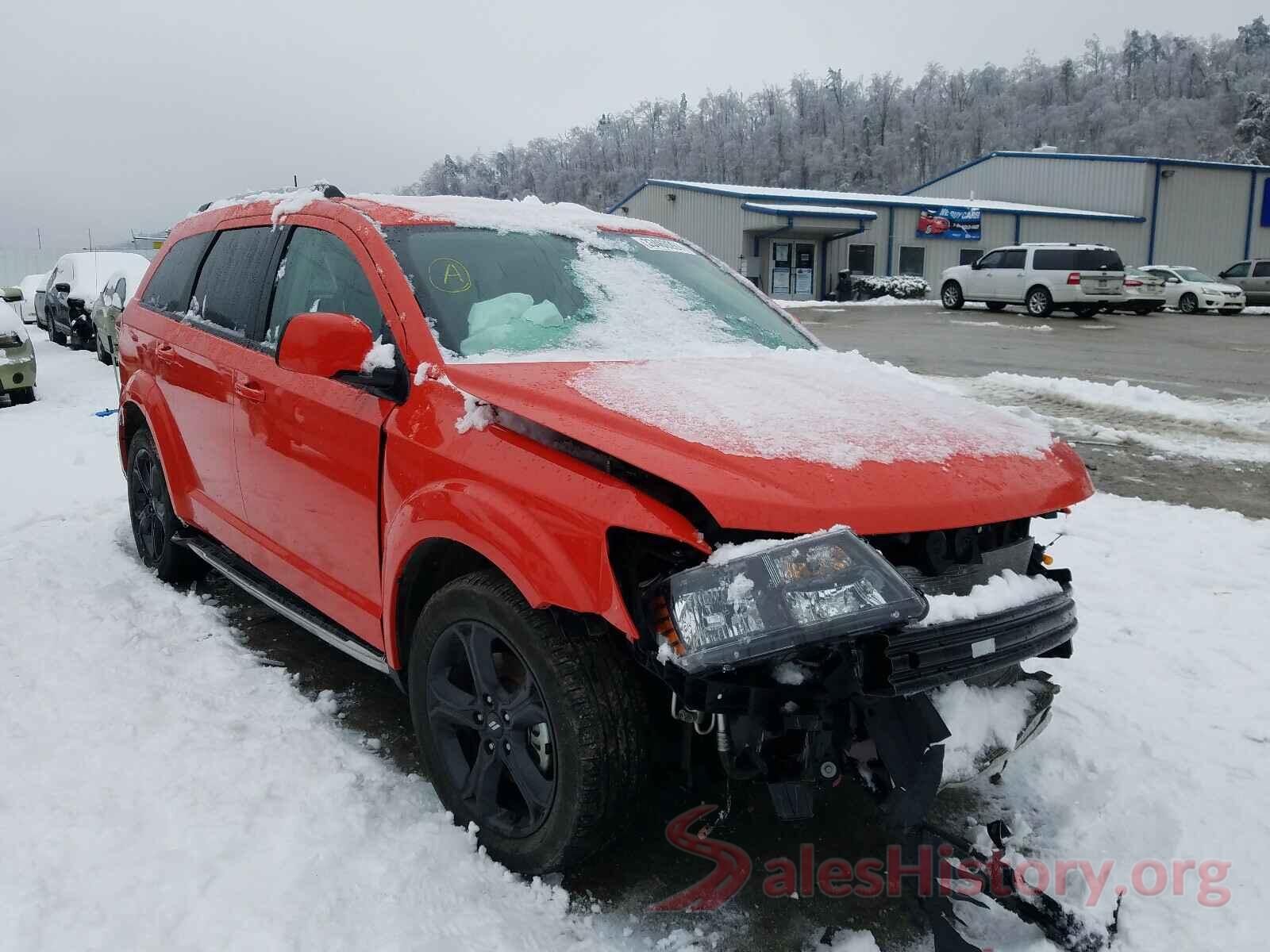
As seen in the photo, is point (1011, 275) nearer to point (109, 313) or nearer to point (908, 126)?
point (109, 313)

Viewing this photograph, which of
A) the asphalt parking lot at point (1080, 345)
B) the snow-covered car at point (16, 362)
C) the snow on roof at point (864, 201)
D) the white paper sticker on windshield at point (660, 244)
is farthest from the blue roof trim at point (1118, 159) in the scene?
the white paper sticker on windshield at point (660, 244)

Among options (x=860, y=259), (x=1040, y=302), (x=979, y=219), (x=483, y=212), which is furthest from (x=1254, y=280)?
(x=483, y=212)

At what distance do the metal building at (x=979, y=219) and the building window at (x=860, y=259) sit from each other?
0.15 feet

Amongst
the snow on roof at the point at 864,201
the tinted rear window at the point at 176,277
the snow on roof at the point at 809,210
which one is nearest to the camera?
the tinted rear window at the point at 176,277

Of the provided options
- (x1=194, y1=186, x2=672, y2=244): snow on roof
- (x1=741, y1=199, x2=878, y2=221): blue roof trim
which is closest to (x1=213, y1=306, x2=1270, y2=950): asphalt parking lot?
(x1=194, y1=186, x2=672, y2=244): snow on roof

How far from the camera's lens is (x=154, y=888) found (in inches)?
94.1

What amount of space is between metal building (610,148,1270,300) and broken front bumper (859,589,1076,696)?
103ft

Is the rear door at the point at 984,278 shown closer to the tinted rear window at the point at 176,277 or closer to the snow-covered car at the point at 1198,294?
the snow-covered car at the point at 1198,294

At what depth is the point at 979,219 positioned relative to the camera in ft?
122

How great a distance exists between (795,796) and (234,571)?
2708mm

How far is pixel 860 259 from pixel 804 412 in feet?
117

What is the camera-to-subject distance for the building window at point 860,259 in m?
36.0

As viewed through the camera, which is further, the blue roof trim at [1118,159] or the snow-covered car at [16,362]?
the blue roof trim at [1118,159]

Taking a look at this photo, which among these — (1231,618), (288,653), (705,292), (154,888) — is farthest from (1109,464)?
(154,888)
